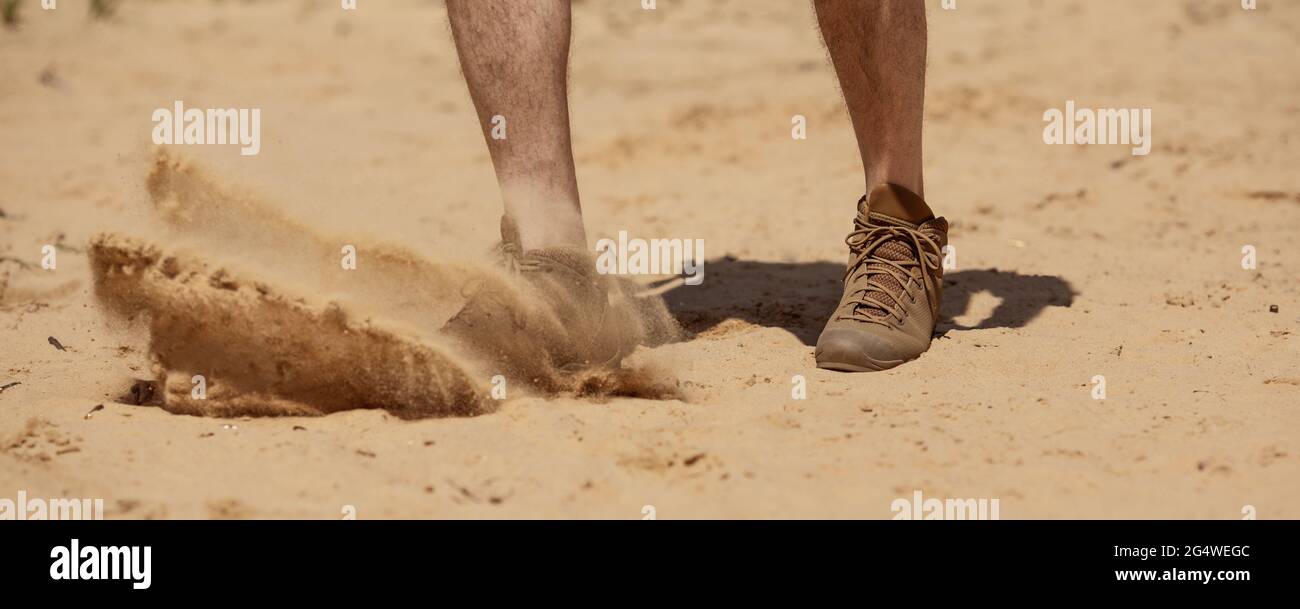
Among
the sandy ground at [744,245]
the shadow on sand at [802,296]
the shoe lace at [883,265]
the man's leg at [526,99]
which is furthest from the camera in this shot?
the shadow on sand at [802,296]

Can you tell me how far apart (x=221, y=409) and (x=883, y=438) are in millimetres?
989

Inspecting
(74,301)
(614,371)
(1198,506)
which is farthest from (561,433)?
(74,301)

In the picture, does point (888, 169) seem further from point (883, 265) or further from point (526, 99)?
point (526, 99)

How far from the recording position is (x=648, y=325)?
7.63ft

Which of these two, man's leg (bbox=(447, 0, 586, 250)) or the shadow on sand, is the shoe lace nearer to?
the shadow on sand

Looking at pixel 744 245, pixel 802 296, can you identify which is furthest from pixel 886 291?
pixel 744 245

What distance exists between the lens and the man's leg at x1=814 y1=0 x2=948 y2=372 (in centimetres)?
223

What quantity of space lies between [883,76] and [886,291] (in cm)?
39

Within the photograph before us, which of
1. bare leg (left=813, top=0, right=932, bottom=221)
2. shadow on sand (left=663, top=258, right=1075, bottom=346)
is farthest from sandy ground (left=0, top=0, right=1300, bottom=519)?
bare leg (left=813, top=0, right=932, bottom=221)

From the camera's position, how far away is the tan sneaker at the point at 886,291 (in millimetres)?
2141

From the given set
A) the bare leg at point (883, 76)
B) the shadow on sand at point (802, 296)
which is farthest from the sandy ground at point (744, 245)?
the bare leg at point (883, 76)

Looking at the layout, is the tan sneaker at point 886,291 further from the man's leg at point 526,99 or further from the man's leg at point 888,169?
the man's leg at point 526,99

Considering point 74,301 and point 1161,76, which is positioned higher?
point 1161,76
